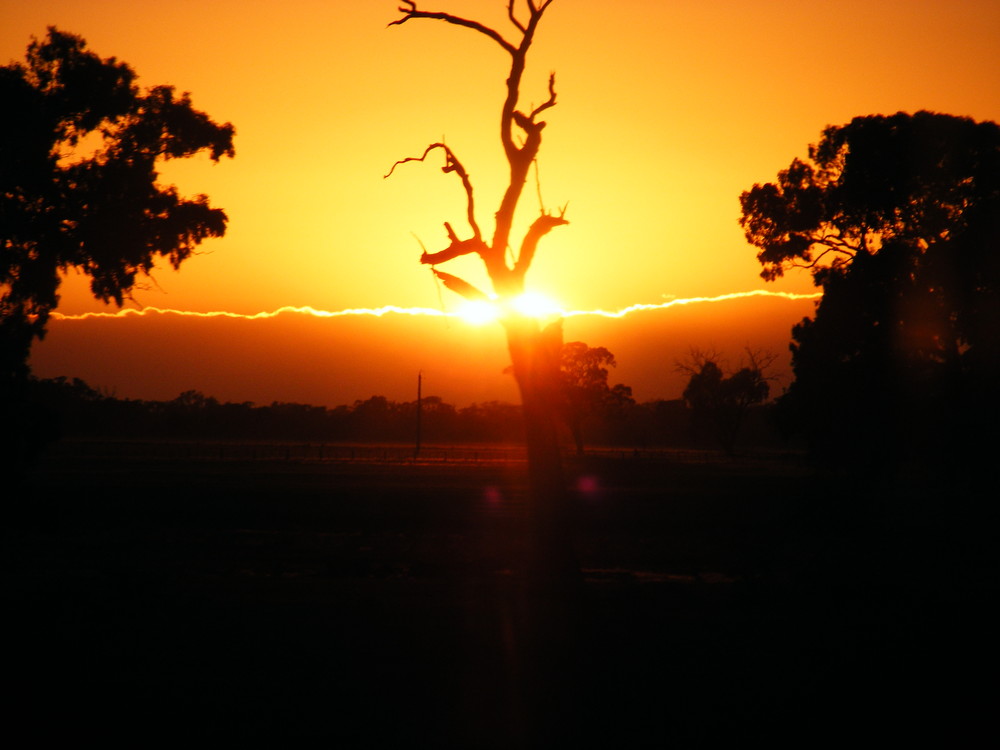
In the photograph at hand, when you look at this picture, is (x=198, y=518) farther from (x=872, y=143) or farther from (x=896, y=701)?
(x=872, y=143)

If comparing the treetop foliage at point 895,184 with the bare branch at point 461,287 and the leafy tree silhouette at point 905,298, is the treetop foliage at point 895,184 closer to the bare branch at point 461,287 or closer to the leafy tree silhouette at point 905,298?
the leafy tree silhouette at point 905,298

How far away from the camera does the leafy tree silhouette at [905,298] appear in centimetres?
3170

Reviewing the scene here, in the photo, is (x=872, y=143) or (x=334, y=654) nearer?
(x=334, y=654)

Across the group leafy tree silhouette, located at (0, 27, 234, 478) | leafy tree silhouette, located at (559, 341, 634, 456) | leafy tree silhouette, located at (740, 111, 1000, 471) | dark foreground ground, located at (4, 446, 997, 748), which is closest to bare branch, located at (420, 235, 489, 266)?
dark foreground ground, located at (4, 446, 997, 748)

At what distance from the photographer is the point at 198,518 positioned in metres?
25.3

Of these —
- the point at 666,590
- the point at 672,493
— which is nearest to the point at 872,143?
the point at 672,493

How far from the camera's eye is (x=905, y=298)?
3322 cm

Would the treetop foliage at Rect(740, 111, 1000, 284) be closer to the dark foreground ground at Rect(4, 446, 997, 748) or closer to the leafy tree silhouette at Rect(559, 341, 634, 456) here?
the dark foreground ground at Rect(4, 446, 997, 748)

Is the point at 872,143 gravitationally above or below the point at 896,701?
above

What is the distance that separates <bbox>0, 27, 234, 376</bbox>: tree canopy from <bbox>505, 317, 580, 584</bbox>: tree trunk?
57.9 ft

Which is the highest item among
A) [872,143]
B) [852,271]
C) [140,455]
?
[872,143]

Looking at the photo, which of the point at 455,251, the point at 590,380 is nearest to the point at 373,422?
the point at 590,380

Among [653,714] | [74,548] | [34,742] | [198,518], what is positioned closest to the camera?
[34,742]

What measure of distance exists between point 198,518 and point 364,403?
4513 inches
